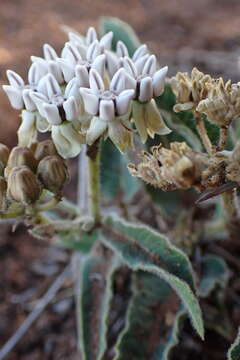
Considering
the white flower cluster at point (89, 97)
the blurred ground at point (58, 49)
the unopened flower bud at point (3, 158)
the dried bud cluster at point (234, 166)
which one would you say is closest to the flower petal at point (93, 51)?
the white flower cluster at point (89, 97)

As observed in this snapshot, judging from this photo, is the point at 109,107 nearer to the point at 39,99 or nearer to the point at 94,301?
the point at 39,99

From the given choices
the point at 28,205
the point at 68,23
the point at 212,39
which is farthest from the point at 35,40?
the point at 28,205

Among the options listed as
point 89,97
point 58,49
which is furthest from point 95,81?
point 58,49

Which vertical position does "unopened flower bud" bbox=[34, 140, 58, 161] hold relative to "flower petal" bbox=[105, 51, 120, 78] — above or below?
below

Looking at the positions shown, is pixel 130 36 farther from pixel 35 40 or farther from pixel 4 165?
pixel 35 40

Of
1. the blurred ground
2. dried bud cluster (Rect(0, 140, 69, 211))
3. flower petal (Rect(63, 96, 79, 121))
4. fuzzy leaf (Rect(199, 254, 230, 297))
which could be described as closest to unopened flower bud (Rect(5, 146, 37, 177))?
dried bud cluster (Rect(0, 140, 69, 211))

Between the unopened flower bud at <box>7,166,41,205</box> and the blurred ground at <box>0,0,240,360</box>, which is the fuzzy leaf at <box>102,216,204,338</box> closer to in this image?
the unopened flower bud at <box>7,166,41,205</box>
